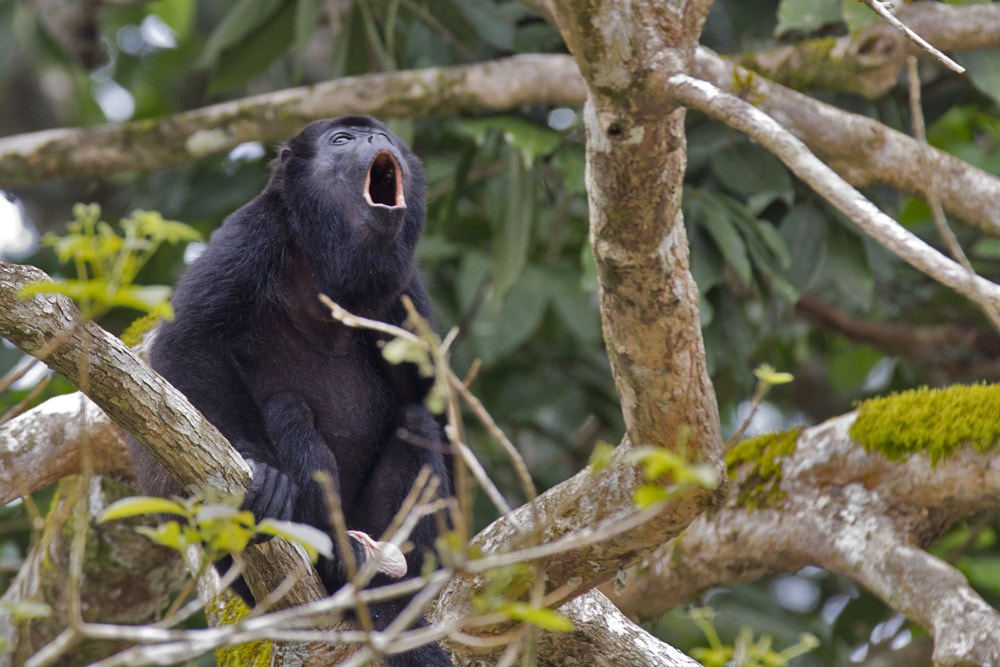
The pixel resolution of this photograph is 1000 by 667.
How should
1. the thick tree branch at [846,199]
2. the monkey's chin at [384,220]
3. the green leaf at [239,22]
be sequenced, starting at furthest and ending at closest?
the green leaf at [239,22] < the monkey's chin at [384,220] < the thick tree branch at [846,199]

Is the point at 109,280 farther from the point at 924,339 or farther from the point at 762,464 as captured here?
the point at 924,339

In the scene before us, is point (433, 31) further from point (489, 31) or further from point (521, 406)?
point (521, 406)

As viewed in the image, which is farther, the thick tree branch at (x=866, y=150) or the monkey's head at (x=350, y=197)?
the thick tree branch at (x=866, y=150)

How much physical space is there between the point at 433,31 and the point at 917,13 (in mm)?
1954

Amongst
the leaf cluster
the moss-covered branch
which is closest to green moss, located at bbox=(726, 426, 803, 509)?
the moss-covered branch

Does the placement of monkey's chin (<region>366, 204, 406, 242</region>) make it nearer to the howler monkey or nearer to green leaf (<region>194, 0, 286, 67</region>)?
the howler monkey

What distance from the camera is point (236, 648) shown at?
3.07 m

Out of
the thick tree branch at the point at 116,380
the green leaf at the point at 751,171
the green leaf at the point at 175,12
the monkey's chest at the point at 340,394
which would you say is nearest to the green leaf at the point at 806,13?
the green leaf at the point at 751,171

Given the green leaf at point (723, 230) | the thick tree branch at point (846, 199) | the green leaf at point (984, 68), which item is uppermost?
the thick tree branch at point (846, 199)

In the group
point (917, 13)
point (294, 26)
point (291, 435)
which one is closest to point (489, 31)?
point (294, 26)

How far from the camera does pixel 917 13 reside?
3666 millimetres

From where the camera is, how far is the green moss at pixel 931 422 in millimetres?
3082

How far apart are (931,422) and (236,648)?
218 cm

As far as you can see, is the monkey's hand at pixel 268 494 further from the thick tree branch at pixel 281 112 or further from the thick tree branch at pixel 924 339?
the thick tree branch at pixel 924 339
